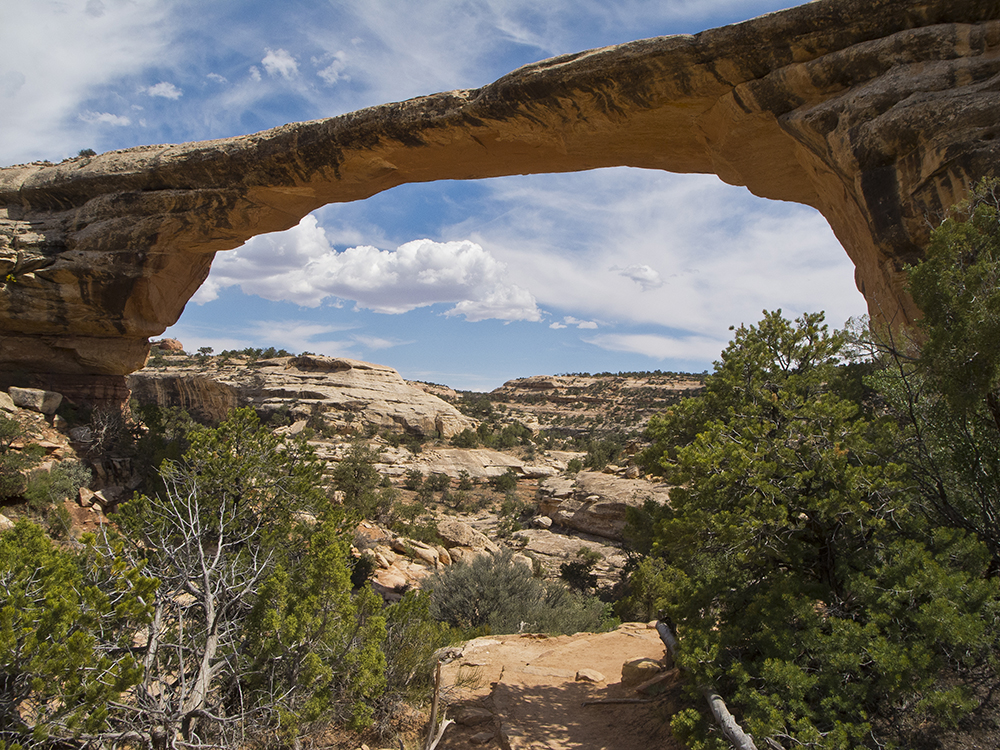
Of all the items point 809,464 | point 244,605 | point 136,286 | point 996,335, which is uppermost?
point 136,286

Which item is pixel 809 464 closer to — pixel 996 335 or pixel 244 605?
pixel 996 335

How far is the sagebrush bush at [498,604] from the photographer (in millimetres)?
10711

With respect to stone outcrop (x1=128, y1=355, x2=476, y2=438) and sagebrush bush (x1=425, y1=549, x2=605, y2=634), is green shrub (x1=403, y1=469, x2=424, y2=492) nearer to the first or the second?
stone outcrop (x1=128, y1=355, x2=476, y2=438)

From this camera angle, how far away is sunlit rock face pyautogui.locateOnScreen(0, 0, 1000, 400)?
650 centimetres

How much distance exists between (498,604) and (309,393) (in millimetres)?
27565

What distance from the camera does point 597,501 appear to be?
19.2 m

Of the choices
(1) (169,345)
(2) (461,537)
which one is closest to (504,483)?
(2) (461,537)

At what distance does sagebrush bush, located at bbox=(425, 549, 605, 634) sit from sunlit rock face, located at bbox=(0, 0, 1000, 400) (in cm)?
791

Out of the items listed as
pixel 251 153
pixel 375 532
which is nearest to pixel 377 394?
pixel 375 532

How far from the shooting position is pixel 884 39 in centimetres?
685

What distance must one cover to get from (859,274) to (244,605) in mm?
9208

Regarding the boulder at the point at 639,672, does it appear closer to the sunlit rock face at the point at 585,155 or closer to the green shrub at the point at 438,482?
the sunlit rock face at the point at 585,155

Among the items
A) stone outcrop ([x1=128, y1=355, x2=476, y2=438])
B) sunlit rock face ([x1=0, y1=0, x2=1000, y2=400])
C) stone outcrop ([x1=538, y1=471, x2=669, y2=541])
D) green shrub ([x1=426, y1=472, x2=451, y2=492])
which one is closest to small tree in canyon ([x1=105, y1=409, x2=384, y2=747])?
sunlit rock face ([x1=0, y1=0, x2=1000, y2=400])

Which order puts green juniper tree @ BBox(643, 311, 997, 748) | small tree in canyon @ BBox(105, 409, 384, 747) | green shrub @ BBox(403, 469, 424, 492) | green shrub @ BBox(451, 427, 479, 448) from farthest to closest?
1. green shrub @ BBox(451, 427, 479, 448)
2. green shrub @ BBox(403, 469, 424, 492)
3. small tree in canyon @ BBox(105, 409, 384, 747)
4. green juniper tree @ BBox(643, 311, 997, 748)
